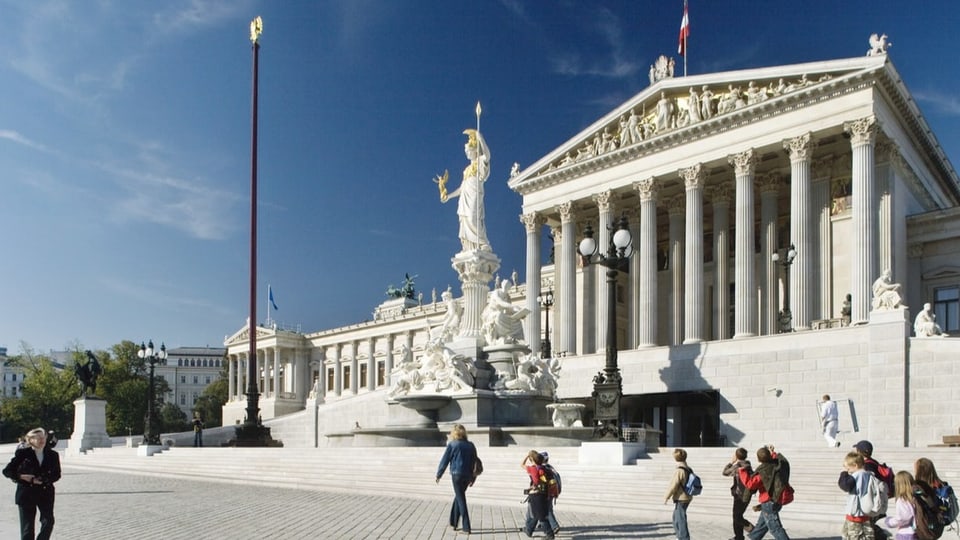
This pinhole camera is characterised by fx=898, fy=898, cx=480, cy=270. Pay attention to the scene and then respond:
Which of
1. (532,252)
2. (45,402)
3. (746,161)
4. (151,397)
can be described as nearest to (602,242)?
(532,252)

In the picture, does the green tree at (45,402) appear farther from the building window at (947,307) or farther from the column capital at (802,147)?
the building window at (947,307)

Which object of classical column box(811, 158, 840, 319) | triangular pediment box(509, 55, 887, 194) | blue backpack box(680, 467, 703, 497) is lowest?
blue backpack box(680, 467, 703, 497)

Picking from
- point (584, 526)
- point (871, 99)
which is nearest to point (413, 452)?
point (584, 526)

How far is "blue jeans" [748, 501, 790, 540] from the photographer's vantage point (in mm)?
10766

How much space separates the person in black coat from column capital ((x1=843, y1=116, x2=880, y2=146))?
35036 millimetres

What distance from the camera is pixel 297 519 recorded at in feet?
50.6

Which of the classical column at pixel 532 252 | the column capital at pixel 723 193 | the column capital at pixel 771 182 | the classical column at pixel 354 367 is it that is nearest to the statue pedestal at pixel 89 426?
the classical column at pixel 532 252

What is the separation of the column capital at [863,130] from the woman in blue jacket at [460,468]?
3027 cm

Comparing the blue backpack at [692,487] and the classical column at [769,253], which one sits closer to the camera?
the blue backpack at [692,487]

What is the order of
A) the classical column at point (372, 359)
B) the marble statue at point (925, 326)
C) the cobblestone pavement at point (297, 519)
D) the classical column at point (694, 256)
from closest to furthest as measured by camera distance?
the cobblestone pavement at point (297, 519)
the marble statue at point (925, 326)
the classical column at point (694, 256)
the classical column at point (372, 359)

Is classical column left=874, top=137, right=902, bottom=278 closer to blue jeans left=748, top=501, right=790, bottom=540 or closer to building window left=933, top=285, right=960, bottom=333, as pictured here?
building window left=933, top=285, right=960, bottom=333

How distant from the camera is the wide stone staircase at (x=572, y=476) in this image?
645 inches

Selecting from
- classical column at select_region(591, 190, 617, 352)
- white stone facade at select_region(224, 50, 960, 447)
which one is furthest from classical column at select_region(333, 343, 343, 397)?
classical column at select_region(591, 190, 617, 352)

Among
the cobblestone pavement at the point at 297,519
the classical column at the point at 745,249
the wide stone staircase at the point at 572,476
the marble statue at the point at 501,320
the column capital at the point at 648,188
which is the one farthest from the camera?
the column capital at the point at 648,188
